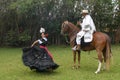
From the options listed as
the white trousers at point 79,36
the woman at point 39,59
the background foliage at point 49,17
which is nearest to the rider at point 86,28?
the white trousers at point 79,36

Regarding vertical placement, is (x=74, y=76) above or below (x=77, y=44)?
below

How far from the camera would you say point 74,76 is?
889 cm

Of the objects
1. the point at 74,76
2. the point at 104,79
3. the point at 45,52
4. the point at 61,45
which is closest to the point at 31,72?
the point at 45,52

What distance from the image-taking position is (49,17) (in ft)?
63.3

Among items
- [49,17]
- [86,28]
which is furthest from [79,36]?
[49,17]

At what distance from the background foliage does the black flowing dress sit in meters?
9.13

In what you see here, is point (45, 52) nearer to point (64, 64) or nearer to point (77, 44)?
point (77, 44)

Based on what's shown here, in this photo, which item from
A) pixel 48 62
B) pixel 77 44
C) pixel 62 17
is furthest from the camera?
pixel 62 17

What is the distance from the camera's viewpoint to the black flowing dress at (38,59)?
8.92m

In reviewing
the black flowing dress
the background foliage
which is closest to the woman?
the black flowing dress

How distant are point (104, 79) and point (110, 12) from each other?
38.6 feet

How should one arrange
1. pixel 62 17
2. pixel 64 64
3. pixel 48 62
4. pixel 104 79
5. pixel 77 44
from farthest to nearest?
pixel 62 17 < pixel 64 64 < pixel 77 44 < pixel 48 62 < pixel 104 79

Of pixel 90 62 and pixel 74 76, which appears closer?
pixel 74 76

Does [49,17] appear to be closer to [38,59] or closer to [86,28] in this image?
[86,28]
